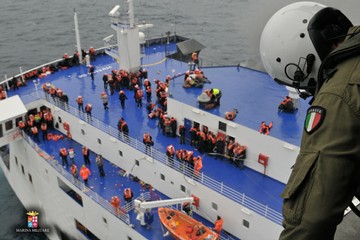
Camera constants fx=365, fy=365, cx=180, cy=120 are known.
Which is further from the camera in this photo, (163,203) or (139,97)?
(139,97)

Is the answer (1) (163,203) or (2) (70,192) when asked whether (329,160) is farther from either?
(2) (70,192)

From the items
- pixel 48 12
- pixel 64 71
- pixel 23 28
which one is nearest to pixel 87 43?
pixel 23 28

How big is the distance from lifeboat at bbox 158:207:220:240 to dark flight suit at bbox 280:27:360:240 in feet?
36.8

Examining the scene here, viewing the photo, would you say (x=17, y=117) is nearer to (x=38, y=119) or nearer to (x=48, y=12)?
(x=38, y=119)

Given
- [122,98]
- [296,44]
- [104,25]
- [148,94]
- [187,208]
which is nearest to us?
[296,44]

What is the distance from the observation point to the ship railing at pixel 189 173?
12.5m

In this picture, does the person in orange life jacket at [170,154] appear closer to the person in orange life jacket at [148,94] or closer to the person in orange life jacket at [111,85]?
the person in orange life jacket at [148,94]

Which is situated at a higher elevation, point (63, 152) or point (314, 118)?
point (314, 118)

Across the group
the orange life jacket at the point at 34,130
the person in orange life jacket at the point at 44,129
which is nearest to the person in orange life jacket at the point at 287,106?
the person in orange life jacket at the point at 44,129

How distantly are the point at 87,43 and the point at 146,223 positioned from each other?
1314 inches

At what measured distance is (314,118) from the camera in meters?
→ 2.01

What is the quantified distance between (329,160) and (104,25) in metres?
49.5

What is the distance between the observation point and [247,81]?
1783 centimetres

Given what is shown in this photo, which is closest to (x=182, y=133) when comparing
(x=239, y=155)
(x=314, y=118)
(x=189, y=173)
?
(x=189, y=173)
